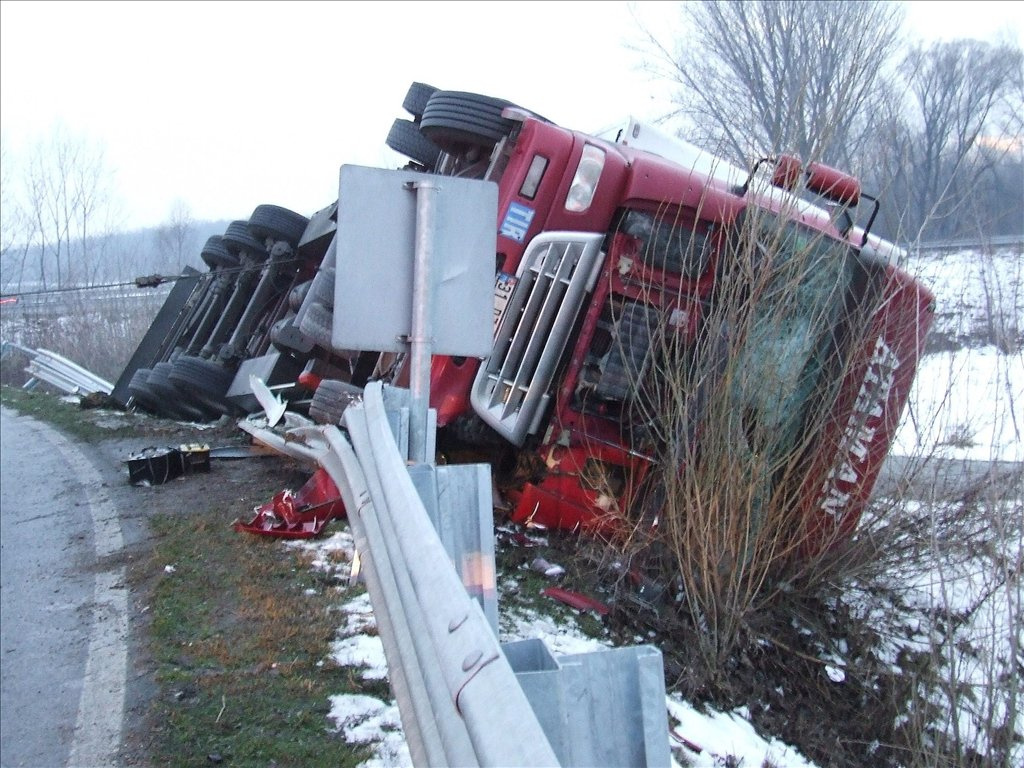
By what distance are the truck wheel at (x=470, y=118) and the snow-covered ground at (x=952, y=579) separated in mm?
2572

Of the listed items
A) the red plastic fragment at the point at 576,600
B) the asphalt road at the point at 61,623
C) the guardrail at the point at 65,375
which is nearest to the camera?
the asphalt road at the point at 61,623

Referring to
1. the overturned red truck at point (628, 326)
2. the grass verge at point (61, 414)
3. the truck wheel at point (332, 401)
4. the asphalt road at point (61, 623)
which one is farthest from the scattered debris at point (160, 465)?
the grass verge at point (61, 414)

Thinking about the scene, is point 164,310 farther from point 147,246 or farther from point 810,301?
point 147,246

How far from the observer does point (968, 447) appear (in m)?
5.41

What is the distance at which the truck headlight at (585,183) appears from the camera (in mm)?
6020

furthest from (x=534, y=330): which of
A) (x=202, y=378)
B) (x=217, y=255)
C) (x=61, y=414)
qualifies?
(x=61, y=414)

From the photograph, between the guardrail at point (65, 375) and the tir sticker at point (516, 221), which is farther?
the guardrail at point (65, 375)

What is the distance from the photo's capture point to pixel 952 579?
4949 mm

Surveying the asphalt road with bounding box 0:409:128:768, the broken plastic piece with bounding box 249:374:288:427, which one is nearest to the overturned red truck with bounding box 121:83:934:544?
the broken plastic piece with bounding box 249:374:288:427

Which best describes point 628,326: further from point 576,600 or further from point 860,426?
point 576,600

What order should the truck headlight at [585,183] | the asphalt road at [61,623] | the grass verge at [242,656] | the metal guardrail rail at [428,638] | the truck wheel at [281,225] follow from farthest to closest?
the truck wheel at [281,225]
the truck headlight at [585,183]
the asphalt road at [61,623]
the grass verge at [242,656]
the metal guardrail rail at [428,638]

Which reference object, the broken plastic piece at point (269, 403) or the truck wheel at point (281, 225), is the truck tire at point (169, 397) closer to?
the truck wheel at point (281, 225)

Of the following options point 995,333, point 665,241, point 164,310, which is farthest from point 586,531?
point 164,310

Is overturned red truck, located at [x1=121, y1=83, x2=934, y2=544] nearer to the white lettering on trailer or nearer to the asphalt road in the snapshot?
the white lettering on trailer
